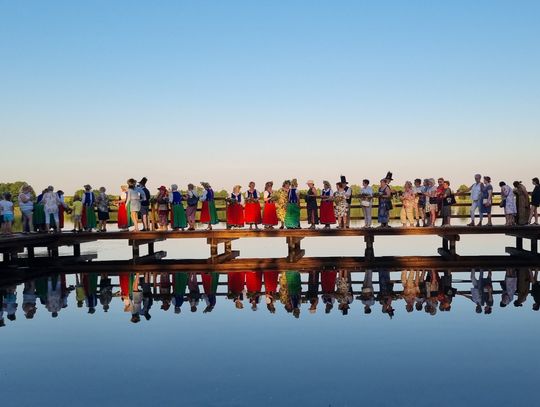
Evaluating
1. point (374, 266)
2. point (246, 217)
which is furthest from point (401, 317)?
point (246, 217)

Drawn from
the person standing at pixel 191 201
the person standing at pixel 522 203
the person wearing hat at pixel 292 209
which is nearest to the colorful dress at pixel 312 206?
the person wearing hat at pixel 292 209

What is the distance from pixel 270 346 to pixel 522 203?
15432 mm

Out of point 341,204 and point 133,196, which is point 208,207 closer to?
point 133,196

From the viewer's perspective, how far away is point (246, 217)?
2381 centimetres

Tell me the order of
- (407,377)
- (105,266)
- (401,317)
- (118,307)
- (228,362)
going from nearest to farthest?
1. (407,377)
2. (228,362)
3. (401,317)
4. (118,307)
5. (105,266)

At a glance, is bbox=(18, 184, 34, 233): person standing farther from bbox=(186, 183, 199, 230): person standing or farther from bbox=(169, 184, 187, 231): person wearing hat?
bbox=(186, 183, 199, 230): person standing

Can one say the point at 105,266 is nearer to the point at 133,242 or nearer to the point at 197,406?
the point at 133,242

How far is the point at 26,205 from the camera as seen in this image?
2355 centimetres

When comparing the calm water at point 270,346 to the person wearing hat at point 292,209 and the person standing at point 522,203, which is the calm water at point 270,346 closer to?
the person wearing hat at point 292,209

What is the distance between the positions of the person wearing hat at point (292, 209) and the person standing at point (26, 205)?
9.16 m

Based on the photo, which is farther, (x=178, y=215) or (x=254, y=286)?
(x=178, y=215)

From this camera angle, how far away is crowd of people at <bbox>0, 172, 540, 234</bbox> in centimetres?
2269

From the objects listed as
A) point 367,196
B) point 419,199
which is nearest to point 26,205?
point 367,196

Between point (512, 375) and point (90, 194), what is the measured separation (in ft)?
58.8
